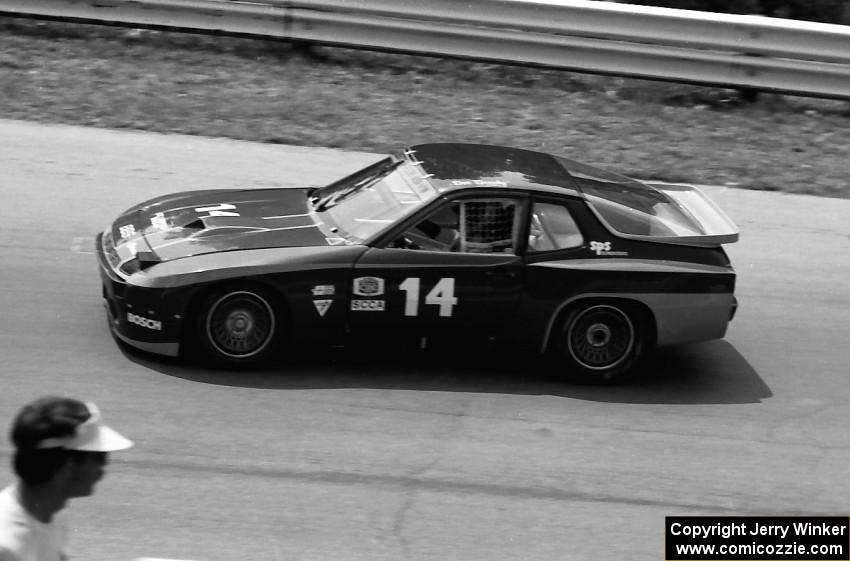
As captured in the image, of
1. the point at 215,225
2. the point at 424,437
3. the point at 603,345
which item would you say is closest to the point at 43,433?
the point at 424,437

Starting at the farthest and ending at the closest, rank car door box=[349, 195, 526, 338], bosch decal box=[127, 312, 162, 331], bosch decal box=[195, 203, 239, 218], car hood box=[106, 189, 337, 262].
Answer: bosch decal box=[195, 203, 239, 218]
car hood box=[106, 189, 337, 262]
car door box=[349, 195, 526, 338]
bosch decal box=[127, 312, 162, 331]

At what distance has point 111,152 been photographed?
11344 mm

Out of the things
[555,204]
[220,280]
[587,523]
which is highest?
[555,204]

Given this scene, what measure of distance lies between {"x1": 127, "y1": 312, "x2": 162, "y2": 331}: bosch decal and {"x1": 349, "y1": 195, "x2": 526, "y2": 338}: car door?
3.81 ft

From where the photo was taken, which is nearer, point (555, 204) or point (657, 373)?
point (555, 204)

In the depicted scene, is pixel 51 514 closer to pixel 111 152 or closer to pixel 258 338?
pixel 258 338

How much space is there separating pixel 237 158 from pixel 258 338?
174 inches

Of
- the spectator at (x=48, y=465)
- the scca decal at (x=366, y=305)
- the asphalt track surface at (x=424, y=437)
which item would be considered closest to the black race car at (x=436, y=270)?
the scca decal at (x=366, y=305)

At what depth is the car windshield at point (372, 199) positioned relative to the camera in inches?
296

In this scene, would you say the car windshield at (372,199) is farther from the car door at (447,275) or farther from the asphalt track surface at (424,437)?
the asphalt track surface at (424,437)

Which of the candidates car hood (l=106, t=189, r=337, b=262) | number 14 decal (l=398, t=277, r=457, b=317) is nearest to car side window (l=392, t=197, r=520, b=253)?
number 14 decal (l=398, t=277, r=457, b=317)

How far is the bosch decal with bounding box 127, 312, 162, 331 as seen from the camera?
23.7 feet

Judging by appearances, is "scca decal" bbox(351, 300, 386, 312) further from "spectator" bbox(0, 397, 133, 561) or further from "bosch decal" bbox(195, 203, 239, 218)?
"spectator" bbox(0, 397, 133, 561)

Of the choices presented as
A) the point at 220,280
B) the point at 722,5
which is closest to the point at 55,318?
the point at 220,280
